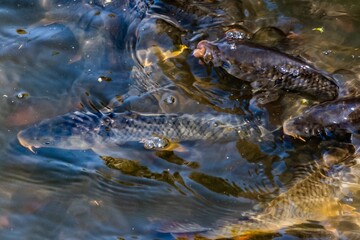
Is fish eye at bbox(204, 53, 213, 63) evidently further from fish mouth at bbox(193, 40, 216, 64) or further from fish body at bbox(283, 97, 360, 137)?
fish body at bbox(283, 97, 360, 137)

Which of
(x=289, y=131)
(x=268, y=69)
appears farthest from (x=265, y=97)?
(x=289, y=131)

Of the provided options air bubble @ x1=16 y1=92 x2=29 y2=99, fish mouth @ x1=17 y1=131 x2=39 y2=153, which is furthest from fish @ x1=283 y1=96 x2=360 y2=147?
air bubble @ x1=16 y1=92 x2=29 y2=99

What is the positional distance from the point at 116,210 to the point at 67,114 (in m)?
1.03

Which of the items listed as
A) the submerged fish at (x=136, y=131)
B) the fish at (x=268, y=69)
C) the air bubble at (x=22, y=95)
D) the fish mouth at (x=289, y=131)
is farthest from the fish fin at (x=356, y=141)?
the air bubble at (x=22, y=95)

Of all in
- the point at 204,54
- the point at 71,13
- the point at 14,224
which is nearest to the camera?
Answer: the point at 14,224

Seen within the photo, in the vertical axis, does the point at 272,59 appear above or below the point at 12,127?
above

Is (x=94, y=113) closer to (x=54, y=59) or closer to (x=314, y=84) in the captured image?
(x=54, y=59)

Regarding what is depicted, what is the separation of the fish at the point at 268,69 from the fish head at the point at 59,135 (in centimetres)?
141

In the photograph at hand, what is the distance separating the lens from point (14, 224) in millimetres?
3805

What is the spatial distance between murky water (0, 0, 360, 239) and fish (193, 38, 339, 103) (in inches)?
4.4

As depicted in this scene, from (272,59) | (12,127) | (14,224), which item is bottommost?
(14,224)

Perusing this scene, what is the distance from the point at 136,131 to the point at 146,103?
1.41 ft

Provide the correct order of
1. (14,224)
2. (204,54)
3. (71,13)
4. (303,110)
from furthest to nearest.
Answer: (71,13) → (204,54) → (303,110) → (14,224)

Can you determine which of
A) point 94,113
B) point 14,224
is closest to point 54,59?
point 94,113
